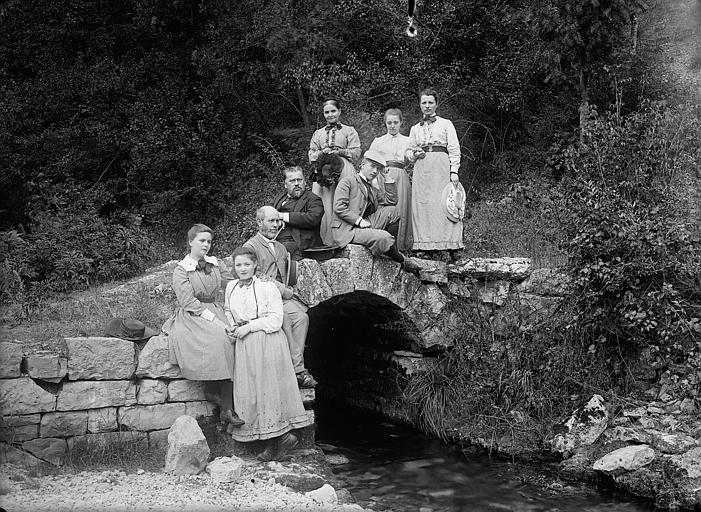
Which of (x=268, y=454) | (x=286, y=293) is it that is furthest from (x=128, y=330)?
(x=268, y=454)

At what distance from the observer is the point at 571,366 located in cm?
814

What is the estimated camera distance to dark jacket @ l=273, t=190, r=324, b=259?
26.0ft

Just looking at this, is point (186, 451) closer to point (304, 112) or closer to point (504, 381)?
point (504, 381)

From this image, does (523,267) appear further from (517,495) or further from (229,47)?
(229,47)

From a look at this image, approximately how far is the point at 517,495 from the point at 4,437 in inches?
176

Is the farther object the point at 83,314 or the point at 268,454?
the point at 83,314

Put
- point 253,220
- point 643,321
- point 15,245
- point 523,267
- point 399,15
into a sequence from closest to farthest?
1. point 643,321
2. point 523,267
3. point 15,245
4. point 253,220
5. point 399,15

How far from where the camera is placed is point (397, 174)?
29.9 ft

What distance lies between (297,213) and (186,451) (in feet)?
9.23

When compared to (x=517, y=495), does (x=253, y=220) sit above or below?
above

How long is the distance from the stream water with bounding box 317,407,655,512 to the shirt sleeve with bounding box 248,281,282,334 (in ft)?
5.65

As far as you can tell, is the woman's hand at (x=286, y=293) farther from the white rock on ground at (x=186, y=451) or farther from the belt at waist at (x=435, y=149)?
the belt at waist at (x=435, y=149)

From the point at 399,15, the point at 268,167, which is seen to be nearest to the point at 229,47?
the point at 268,167

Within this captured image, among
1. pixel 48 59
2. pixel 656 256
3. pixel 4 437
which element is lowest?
pixel 4 437
